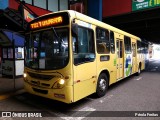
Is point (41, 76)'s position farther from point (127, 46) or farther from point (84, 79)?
point (127, 46)

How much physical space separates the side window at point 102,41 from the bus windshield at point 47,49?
165 centimetres

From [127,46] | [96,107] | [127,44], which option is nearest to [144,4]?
[127,44]

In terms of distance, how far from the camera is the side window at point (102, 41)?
6.01m

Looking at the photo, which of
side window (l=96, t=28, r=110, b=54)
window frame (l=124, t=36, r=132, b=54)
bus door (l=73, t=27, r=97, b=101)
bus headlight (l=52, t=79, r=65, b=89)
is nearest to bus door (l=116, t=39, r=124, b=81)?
window frame (l=124, t=36, r=132, b=54)

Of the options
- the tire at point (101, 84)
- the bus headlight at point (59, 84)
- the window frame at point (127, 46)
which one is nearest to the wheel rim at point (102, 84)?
the tire at point (101, 84)

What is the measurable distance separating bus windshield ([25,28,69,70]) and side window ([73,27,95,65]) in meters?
0.29

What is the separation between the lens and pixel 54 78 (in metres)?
4.73

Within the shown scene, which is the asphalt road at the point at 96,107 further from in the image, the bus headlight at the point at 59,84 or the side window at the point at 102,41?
the side window at the point at 102,41

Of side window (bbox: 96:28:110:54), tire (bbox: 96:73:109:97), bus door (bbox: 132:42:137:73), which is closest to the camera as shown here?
side window (bbox: 96:28:110:54)

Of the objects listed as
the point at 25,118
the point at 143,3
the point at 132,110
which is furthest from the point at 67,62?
the point at 143,3

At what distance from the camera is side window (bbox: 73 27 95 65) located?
15.6 ft

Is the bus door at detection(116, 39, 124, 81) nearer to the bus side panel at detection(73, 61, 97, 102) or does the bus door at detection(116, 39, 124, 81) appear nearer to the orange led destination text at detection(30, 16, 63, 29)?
the bus side panel at detection(73, 61, 97, 102)

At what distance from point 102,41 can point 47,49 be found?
7.24 feet

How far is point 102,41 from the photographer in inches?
249
